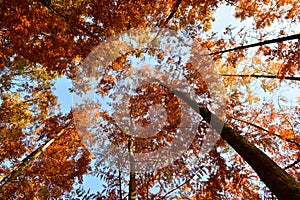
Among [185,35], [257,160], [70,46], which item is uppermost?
[185,35]

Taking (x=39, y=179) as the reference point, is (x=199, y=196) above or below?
below

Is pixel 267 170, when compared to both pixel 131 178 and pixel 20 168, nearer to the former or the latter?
pixel 131 178

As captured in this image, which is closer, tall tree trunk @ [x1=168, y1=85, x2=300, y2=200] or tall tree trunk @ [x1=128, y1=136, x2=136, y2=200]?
tall tree trunk @ [x1=168, y1=85, x2=300, y2=200]

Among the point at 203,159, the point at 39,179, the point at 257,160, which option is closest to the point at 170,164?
the point at 203,159

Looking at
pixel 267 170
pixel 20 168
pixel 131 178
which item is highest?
pixel 20 168

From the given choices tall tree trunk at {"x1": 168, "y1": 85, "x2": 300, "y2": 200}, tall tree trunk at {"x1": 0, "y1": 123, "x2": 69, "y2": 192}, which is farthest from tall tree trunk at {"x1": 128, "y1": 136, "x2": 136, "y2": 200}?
tall tree trunk at {"x1": 0, "y1": 123, "x2": 69, "y2": 192}

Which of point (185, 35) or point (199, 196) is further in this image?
point (185, 35)

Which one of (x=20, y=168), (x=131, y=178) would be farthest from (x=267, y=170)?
(x=20, y=168)

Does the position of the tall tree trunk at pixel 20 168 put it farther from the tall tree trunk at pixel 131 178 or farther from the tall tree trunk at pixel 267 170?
the tall tree trunk at pixel 267 170

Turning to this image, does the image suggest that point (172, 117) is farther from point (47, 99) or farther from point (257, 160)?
point (47, 99)

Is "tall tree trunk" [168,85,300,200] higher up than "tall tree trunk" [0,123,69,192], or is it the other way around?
"tall tree trunk" [0,123,69,192]

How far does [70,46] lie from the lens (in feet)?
20.9

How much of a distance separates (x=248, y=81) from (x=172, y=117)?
373 cm

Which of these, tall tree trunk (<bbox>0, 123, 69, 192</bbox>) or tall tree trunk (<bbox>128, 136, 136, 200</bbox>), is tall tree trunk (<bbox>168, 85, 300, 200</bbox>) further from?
tall tree trunk (<bbox>0, 123, 69, 192</bbox>)
